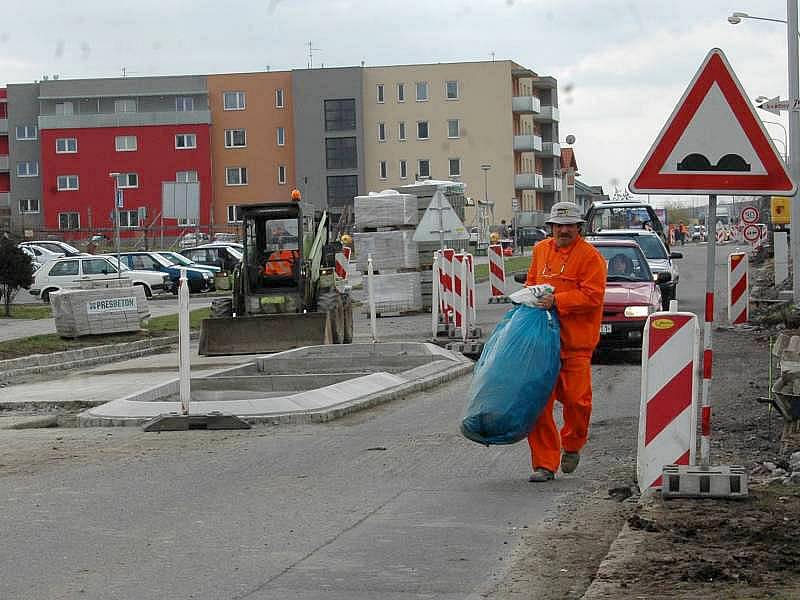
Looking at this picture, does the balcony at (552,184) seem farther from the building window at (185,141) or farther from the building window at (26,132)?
the building window at (26,132)

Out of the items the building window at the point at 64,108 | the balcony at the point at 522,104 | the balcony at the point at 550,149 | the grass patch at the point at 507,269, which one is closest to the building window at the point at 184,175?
the building window at the point at 64,108

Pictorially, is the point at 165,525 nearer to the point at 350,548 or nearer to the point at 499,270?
the point at 350,548

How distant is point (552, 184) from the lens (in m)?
115

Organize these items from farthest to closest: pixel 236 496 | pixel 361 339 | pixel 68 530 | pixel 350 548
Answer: pixel 361 339 < pixel 236 496 < pixel 68 530 < pixel 350 548

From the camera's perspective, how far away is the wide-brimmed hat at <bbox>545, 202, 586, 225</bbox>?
9.75m

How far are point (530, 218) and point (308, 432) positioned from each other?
95704mm

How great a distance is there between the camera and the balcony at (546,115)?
4350 inches

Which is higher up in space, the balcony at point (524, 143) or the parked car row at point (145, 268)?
the balcony at point (524, 143)

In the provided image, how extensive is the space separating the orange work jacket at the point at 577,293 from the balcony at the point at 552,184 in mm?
103981

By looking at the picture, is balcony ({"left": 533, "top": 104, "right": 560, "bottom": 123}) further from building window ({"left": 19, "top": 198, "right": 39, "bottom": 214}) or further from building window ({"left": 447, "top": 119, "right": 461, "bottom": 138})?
building window ({"left": 19, "top": 198, "right": 39, "bottom": 214})

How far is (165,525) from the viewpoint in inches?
328

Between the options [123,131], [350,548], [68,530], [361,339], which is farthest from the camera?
[123,131]

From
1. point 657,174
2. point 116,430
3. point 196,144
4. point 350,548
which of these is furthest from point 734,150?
point 196,144

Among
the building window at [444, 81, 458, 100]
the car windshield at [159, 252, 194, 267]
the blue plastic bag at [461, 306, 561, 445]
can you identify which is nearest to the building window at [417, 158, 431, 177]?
the building window at [444, 81, 458, 100]
